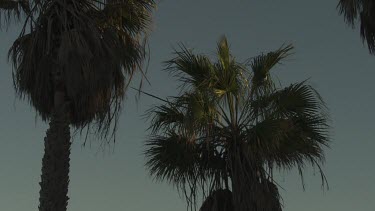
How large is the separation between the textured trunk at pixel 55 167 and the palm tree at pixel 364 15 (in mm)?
6387

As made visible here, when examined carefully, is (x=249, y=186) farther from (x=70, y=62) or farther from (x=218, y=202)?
(x=70, y=62)

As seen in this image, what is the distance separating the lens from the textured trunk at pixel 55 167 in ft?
34.3

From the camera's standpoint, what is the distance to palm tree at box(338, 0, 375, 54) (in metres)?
13.2

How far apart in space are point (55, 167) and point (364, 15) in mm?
7159

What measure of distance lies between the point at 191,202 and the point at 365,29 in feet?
17.1

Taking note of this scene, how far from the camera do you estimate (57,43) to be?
1198 centimetres

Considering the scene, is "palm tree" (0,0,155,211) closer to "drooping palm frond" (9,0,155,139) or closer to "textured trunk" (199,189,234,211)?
"drooping palm frond" (9,0,155,139)

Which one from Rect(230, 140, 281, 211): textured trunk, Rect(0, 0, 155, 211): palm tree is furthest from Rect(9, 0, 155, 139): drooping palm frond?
Rect(230, 140, 281, 211): textured trunk

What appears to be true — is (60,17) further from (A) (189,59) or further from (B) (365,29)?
(B) (365,29)

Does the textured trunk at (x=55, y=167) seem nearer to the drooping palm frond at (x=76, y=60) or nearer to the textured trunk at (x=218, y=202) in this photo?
the drooping palm frond at (x=76, y=60)

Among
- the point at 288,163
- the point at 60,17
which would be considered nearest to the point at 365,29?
the point at 288,163

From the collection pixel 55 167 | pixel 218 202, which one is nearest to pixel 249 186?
pixel 218 202

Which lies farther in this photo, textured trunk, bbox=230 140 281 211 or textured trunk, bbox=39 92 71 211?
textured trunk, bbox=230 140 281 211

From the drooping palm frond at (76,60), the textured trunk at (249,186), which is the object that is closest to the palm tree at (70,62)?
the drooping palm frond at (76,60)
